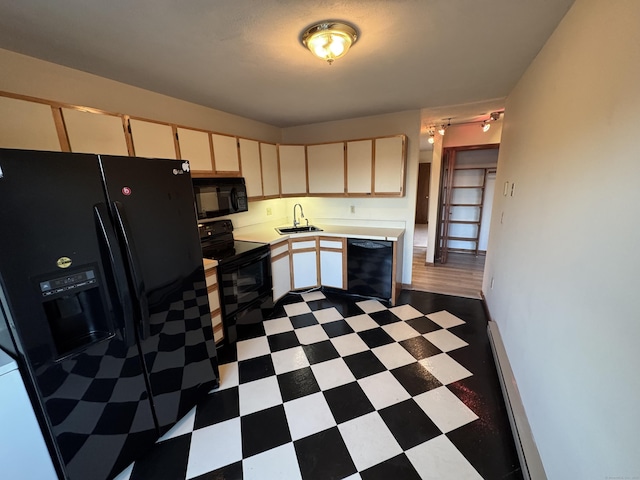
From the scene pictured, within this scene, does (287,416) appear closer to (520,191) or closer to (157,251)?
(157,251)

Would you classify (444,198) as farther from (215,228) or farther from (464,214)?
(215,228)

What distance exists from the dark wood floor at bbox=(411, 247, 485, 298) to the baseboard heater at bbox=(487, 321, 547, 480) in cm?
144

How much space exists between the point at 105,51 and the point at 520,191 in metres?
3.06

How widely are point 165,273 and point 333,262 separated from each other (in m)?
2.19

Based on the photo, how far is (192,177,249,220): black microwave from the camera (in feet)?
7.70

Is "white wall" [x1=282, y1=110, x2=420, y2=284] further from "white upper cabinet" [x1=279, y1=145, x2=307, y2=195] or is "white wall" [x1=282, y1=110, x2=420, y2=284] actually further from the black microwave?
the black microwave

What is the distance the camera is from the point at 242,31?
1384 mm

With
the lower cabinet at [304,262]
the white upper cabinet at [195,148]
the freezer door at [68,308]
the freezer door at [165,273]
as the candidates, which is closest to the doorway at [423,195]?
the lower cabinet at [304,262]

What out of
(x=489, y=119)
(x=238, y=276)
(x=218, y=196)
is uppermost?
(x=489, y=119)

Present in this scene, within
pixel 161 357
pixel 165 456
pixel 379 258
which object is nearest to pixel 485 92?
pixel 379 258

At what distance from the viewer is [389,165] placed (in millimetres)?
3117

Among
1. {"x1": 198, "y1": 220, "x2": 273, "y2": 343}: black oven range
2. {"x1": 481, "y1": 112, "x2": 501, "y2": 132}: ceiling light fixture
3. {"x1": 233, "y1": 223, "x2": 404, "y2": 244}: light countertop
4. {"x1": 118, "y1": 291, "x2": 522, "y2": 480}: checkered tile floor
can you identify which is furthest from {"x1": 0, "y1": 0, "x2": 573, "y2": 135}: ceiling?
{"x1": 118, "y1": 291, "x2": 522, "y2": 480}: checkered tile floor

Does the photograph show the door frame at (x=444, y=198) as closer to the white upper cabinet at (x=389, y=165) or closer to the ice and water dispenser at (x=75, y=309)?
the white upper cabinet at (x=389, y=165)

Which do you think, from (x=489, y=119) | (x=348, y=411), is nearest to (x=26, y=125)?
(x=348, y=411)
